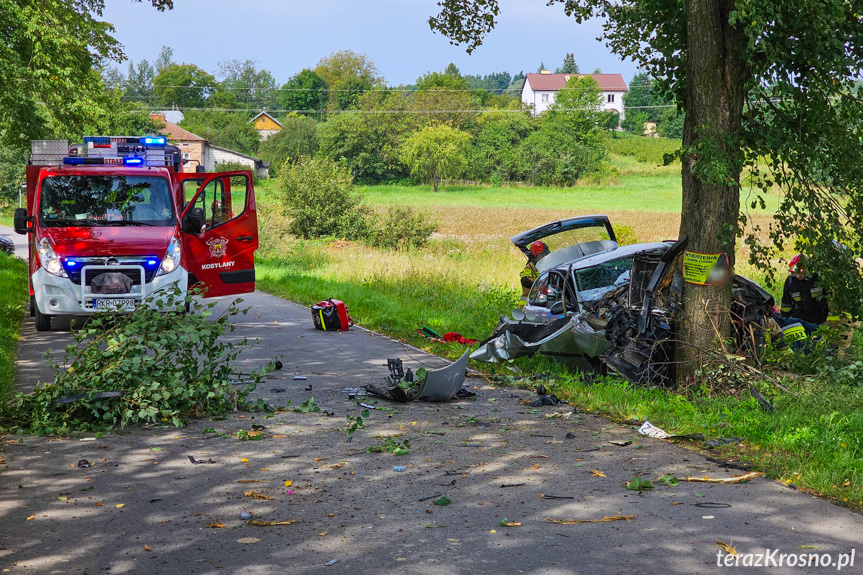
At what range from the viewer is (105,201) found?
523 inches

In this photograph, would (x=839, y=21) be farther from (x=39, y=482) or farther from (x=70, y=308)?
(x=70, y=308)

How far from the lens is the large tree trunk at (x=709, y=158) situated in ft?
26.7

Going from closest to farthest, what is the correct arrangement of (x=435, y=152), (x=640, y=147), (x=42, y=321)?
(x=42, y=321)
(x=435, y=152)
(x=640, y=147)

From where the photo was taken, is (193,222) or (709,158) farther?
(193,222)

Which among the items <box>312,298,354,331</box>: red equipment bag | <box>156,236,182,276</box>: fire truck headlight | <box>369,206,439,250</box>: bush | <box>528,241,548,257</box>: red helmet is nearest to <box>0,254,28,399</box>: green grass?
<box>156,236,182,276</box>: fire truck headlight

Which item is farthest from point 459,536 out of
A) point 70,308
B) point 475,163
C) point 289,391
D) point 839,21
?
point 475,163

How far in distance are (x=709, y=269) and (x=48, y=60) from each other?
18272 mm

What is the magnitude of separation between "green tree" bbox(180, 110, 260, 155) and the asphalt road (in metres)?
95.8

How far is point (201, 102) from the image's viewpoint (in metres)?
129

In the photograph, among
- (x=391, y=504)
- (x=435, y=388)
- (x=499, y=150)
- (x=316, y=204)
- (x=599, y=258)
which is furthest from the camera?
(x=499, y=150)

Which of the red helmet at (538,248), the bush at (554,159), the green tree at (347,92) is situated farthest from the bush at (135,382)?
the green tree at (347,92)

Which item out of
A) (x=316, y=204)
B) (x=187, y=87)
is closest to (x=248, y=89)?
(x=187, y=87)

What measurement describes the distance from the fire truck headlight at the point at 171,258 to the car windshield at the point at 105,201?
52 cm

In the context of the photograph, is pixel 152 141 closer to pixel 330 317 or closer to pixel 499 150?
pixel 330 317
